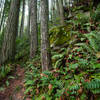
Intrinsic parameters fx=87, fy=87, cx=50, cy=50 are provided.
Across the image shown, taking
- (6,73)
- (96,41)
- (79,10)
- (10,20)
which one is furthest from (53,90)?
(79,10)

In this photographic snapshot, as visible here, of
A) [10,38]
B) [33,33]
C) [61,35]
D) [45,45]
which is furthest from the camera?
[33,33]

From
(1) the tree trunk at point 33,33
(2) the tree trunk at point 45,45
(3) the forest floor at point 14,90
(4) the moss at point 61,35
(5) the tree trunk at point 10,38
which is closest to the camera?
(3) the forest floor at point 14,90

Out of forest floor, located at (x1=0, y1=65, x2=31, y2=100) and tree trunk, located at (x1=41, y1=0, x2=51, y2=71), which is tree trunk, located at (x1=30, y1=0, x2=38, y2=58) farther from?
tree trunk, located at (x1=41, y1=0, x2=51, y2=71)

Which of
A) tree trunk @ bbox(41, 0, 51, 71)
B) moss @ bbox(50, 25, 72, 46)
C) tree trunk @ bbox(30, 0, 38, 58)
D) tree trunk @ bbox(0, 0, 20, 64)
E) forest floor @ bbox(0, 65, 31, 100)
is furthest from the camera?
tree trunk @ bbox(30, 0, 38, 58)

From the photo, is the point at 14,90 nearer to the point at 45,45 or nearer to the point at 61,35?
the point at 45,45

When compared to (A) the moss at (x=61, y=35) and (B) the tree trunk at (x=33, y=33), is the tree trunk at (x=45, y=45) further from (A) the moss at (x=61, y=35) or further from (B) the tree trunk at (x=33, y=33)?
(B) the tree trunk at (x=33, y=33)

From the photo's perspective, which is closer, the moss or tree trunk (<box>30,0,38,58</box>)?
the moss

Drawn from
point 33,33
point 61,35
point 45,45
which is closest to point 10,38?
point 33,33

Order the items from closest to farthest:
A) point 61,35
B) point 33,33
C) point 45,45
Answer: point 45,45
point 61,35
point 33,33

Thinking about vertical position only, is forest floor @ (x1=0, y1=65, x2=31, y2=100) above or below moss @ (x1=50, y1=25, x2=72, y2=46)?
below

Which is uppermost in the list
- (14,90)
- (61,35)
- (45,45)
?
(61,35)

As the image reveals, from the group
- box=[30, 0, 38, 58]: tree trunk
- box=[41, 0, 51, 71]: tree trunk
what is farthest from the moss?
box=[30, 0, 38, 58]: tree trunk

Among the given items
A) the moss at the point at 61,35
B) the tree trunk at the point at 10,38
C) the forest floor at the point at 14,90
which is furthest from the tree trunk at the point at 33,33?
the forest floor at the point at 14,90

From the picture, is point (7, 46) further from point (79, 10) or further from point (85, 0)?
point (85, 0)
